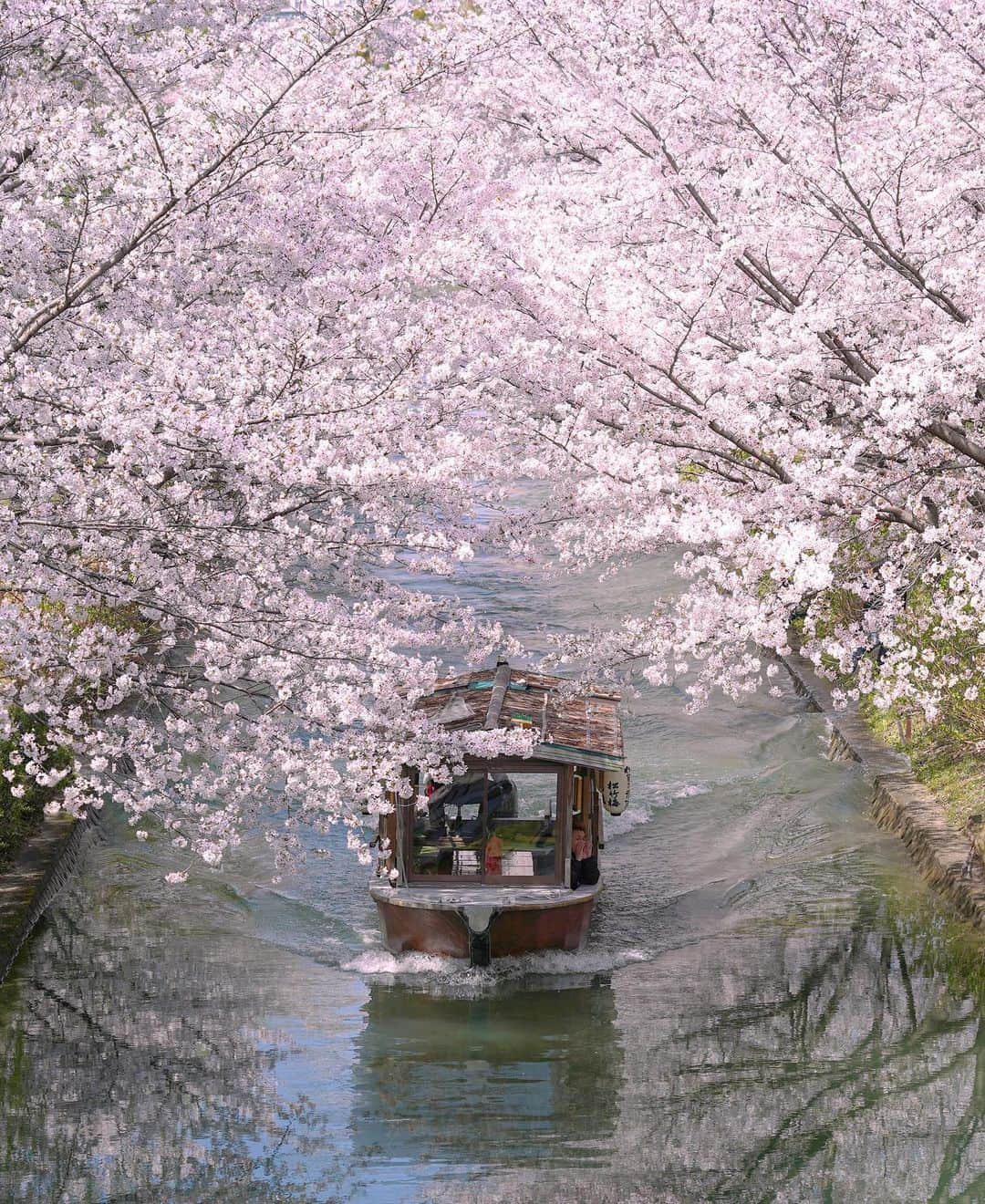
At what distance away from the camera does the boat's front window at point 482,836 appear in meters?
13.0

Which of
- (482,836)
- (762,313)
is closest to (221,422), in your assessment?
(762,313)

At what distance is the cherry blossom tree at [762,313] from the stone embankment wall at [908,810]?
7.83ft

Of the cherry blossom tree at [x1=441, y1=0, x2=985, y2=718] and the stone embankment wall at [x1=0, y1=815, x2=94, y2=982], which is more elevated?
the cherry blossom tree at [x1=441, y1=0, x2=985, y2=718]

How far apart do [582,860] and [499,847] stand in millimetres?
825

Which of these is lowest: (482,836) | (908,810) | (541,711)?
(482,836)

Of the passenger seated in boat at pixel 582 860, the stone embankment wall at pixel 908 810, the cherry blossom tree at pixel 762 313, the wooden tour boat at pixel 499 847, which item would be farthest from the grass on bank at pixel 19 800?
the stone embankment wall at pixel 908 810

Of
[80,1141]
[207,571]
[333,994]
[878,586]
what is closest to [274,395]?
[207,571]

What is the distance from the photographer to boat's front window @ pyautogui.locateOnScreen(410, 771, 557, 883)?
13016 millimetres

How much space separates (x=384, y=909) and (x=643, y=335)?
588 cm

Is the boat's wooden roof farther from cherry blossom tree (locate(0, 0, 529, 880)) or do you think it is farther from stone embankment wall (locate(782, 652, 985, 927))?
stone embankment wall (locate(782, 652, 985, 927))

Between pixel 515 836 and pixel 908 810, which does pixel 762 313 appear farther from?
pixel 908 810

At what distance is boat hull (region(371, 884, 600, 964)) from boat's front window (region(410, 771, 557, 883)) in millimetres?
224

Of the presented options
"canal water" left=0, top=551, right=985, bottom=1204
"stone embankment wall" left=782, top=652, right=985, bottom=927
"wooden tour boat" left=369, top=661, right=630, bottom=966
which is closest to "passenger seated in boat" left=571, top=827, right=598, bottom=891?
"wooden tour boat" left=369, top=661, right=630, bottom=966

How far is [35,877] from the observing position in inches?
535
